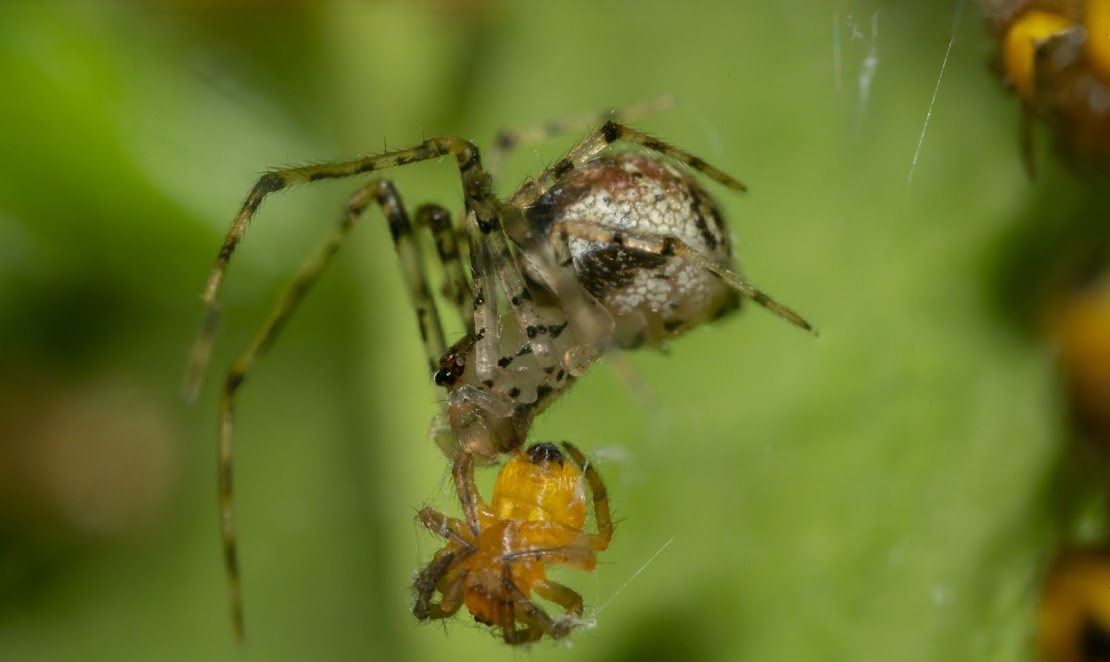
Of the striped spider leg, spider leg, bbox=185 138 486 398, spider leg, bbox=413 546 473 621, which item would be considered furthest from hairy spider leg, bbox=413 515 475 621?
spider leg, bbox=185 138 486 398

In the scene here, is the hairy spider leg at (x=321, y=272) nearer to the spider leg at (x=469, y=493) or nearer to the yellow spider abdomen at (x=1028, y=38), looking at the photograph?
the spider leg at (x=469, y=493)

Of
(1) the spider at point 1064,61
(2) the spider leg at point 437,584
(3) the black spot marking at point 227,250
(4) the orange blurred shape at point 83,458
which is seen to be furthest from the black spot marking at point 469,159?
(4) the orange blurred shape at point 83,458

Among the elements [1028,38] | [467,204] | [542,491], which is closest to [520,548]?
[542,491]

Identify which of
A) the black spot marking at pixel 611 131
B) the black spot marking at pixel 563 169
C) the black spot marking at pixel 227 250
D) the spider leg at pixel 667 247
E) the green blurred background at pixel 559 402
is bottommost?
the green blurred background at pixel 559 402

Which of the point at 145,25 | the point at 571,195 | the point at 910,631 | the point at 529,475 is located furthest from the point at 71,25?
the point at 910,631

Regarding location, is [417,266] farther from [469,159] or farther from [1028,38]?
[1028,38]

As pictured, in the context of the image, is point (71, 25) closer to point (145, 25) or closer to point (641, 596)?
point (145, 25)

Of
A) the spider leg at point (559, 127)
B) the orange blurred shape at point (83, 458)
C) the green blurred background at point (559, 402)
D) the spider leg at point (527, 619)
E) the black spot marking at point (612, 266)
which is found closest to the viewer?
the spider leg at point (527, 619)
